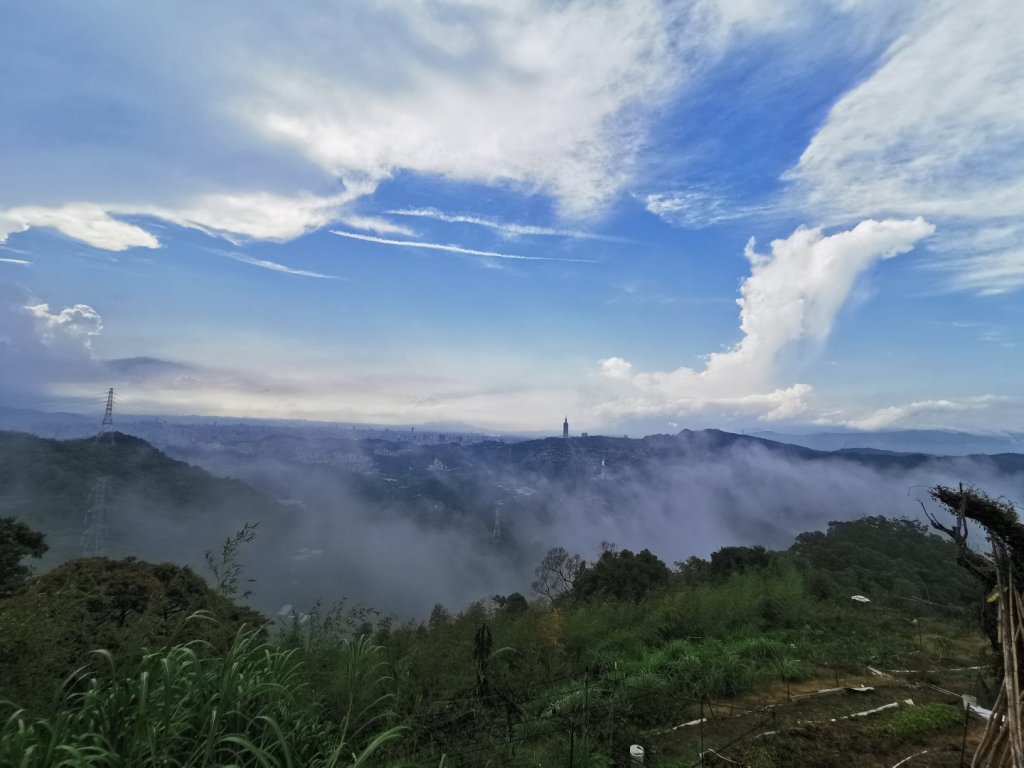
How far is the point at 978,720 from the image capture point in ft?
16.0

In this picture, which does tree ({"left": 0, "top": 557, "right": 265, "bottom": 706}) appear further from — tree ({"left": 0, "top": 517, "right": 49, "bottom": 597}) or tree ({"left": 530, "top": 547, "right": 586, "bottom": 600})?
tree ({"left": 530, "top": 547, "right": 586, "bottom": 600})

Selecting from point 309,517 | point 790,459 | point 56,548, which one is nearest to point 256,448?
point 309,517

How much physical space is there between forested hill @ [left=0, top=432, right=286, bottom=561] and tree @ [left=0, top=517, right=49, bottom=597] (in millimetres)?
20982

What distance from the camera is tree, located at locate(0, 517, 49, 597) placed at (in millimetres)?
8680

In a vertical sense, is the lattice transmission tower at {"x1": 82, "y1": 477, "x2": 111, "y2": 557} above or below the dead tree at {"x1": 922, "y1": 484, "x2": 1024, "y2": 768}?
below

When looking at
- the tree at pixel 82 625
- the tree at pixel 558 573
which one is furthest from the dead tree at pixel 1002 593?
the tree at pixel 558 573

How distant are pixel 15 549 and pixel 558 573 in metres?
14.5

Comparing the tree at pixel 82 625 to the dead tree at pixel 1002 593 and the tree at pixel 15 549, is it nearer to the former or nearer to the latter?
the tree at pixel 15 549

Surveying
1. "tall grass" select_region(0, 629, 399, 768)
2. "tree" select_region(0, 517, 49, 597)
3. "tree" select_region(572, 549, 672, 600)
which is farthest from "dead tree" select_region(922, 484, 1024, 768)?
"tree" select_region(0, 517, 49, 597)

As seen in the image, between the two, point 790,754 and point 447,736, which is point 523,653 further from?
point 790,754

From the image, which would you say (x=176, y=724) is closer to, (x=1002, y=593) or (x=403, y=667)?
(x=403, y=667)

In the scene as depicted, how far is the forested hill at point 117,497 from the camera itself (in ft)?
103

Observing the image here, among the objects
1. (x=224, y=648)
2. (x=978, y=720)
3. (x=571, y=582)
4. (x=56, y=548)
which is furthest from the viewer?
(x=56, y=548)

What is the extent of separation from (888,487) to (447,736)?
7243 centimetres
